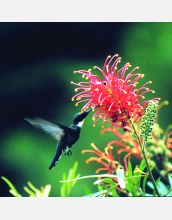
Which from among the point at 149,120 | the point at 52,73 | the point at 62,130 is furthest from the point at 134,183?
the point at 52,73

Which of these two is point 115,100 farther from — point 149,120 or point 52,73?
point 52,73

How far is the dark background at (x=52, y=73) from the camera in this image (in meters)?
2.21

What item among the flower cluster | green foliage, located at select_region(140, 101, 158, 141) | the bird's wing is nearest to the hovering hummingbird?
the bird's wing

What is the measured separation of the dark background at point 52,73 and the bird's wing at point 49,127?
512 millimetres

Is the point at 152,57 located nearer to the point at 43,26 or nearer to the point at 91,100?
the point at 43,26

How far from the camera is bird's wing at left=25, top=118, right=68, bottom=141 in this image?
1.59m

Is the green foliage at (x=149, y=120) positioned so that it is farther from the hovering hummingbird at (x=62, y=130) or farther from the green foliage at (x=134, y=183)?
the hovering hummingbird at (x=62, y=130)

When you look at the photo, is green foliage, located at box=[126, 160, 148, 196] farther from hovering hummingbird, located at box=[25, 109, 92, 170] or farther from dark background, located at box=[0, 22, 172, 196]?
dark background, located at box=[0, 22, 172, 196]

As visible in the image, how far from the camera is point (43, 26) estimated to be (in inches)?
83.3

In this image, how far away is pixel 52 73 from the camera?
8.32ft

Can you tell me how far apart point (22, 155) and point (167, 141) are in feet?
3.24

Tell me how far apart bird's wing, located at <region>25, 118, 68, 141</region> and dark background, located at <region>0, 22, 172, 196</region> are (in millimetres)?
512

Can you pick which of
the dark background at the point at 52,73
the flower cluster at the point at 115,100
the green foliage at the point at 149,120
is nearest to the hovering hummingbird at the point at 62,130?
the flower cluster at the point at 115,100
